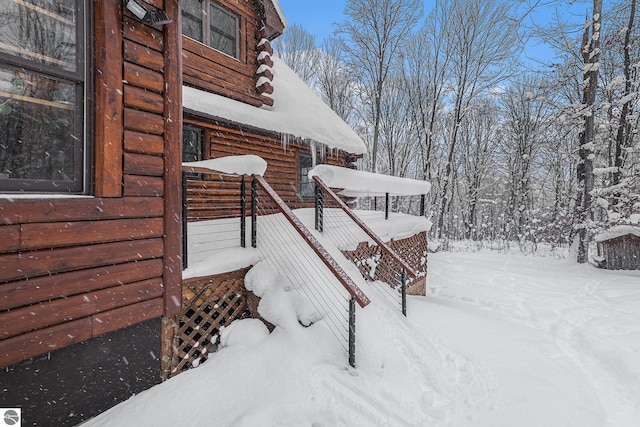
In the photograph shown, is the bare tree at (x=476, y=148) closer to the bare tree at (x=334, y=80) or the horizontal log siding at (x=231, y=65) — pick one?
the bare tree at (x=334, y=80)

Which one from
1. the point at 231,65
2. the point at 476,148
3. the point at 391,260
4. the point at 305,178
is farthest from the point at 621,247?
the point at 476,148

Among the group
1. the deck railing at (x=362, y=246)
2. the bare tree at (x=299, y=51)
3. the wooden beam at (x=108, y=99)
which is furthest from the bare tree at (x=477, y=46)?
the wooden beam at (x=108, y=99)

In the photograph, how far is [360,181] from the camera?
5.45 metres

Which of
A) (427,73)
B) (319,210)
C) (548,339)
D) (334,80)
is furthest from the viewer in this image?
(334,80)

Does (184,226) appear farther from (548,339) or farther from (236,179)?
(548,339)

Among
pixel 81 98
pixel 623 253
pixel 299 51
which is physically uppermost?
pixel 299 51

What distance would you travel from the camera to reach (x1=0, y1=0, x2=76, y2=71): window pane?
7.13 ft

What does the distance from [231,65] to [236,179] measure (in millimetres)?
2529

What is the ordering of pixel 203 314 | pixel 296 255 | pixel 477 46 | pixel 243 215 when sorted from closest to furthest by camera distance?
pixel 203 314 < pixel 243 215 < pixel 296 255 < pixel 477 46

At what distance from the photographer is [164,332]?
2.99 metres

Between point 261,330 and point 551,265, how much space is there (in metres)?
10.9

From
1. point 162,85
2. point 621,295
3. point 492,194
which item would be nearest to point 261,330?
point 162,85

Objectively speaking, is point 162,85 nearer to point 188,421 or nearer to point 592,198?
point 188,421

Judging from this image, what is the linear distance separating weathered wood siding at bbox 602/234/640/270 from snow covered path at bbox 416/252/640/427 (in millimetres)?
868
